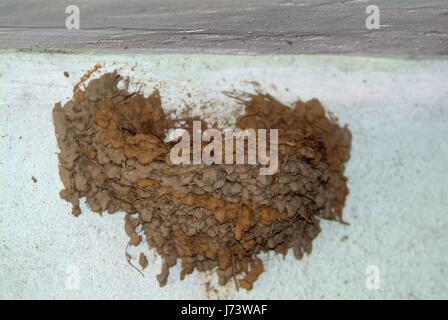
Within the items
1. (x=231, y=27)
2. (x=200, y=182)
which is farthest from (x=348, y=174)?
(x=231, y=27)

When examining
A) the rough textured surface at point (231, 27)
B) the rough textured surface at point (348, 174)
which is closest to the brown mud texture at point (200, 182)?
the rough textured surface at point (348, 174)

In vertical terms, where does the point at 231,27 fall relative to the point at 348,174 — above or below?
above

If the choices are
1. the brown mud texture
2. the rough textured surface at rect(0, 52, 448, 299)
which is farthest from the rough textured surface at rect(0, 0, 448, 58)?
the brown mud texture

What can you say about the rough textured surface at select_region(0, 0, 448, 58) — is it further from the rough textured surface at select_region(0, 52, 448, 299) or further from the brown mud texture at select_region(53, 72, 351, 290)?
the brown mud texture at select_region(53, 72, 351, 290)

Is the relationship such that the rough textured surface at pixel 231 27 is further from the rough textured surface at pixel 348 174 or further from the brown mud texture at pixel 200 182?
the brown mud texture at pixel 200 182

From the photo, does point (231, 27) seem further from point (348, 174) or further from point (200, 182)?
point (348, 174)

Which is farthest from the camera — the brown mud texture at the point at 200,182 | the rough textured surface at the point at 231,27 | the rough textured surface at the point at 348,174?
the rough textured surface at the point at 348,174

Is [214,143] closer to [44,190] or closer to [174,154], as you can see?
[174,154]
